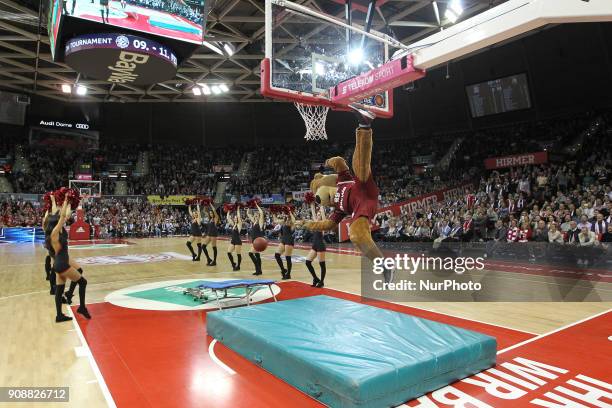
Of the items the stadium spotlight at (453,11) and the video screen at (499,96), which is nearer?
the stadium spotlight at (453,11)

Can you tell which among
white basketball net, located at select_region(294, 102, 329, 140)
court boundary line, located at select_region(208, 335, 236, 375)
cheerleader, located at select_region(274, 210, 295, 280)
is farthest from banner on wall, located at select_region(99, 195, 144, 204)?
court boundary line, located at select_region(208, 335, 236, 375)

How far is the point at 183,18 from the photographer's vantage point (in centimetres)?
931

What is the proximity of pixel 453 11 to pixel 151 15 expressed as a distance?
11.6m

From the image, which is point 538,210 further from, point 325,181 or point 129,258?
point 129,258

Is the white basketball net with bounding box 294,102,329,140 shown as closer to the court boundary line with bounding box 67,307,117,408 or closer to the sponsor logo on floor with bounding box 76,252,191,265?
the court boundary line with bounding box 67,307,117,408

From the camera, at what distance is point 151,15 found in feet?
28.9

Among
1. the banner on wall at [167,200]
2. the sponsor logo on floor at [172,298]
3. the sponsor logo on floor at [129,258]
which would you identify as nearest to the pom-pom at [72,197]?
the sponsor logo on floor at [172,298]

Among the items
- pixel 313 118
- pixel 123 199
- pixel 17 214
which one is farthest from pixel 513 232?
pixel 17 214

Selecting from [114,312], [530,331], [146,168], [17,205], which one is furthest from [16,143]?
[530,331]

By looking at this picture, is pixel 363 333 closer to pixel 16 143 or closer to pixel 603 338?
pixel 603 338

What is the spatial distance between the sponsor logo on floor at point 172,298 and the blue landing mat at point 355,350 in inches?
77.9

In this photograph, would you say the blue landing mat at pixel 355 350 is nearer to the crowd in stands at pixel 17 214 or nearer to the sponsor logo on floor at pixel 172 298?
the sponsor logo on floor at pixel 172 298

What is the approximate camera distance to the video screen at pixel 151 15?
8.21 metres

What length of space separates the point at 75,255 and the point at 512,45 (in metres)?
21.4
